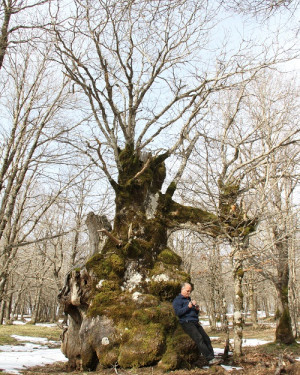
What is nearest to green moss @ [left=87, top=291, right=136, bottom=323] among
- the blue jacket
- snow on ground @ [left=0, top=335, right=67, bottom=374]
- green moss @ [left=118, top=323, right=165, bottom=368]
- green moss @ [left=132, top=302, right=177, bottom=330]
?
green moss @ [left=132, top=302, right=177, bottom=330]

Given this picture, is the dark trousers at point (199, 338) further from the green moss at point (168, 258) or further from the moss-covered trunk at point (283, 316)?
the moss-covered trunk at point (283, 316)

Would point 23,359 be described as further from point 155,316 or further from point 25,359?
point 155,316

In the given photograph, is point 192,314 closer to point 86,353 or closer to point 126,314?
point 126,314

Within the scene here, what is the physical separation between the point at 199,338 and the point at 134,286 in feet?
4.85

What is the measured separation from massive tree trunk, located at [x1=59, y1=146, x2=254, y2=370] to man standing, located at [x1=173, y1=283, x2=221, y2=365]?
5.3 inches

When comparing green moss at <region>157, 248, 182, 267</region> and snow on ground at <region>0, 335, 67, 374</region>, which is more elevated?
green moss at <region>157, 248, 182, 267</region>

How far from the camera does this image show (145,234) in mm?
6652

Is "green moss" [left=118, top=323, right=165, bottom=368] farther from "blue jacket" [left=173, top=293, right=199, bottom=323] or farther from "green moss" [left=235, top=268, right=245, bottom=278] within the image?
"green moss" [left=235, top=268, right=245, bottom=278]

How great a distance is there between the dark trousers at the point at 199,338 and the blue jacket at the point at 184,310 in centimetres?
9

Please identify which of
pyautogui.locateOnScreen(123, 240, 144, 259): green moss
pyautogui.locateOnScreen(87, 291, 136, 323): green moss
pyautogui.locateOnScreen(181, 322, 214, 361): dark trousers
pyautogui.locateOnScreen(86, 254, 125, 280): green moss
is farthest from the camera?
pyautogui.locateOnScreen(123, 240, 144, 259): green moss

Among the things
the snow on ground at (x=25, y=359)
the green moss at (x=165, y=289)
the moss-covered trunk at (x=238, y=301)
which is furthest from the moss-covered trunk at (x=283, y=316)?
the green moss at (x=165, y=289)

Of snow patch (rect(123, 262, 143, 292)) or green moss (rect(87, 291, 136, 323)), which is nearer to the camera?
green moss (rect(87, 291, 136, 323))

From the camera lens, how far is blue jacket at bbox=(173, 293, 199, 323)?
5301 mm

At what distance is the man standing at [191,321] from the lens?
5.11m
